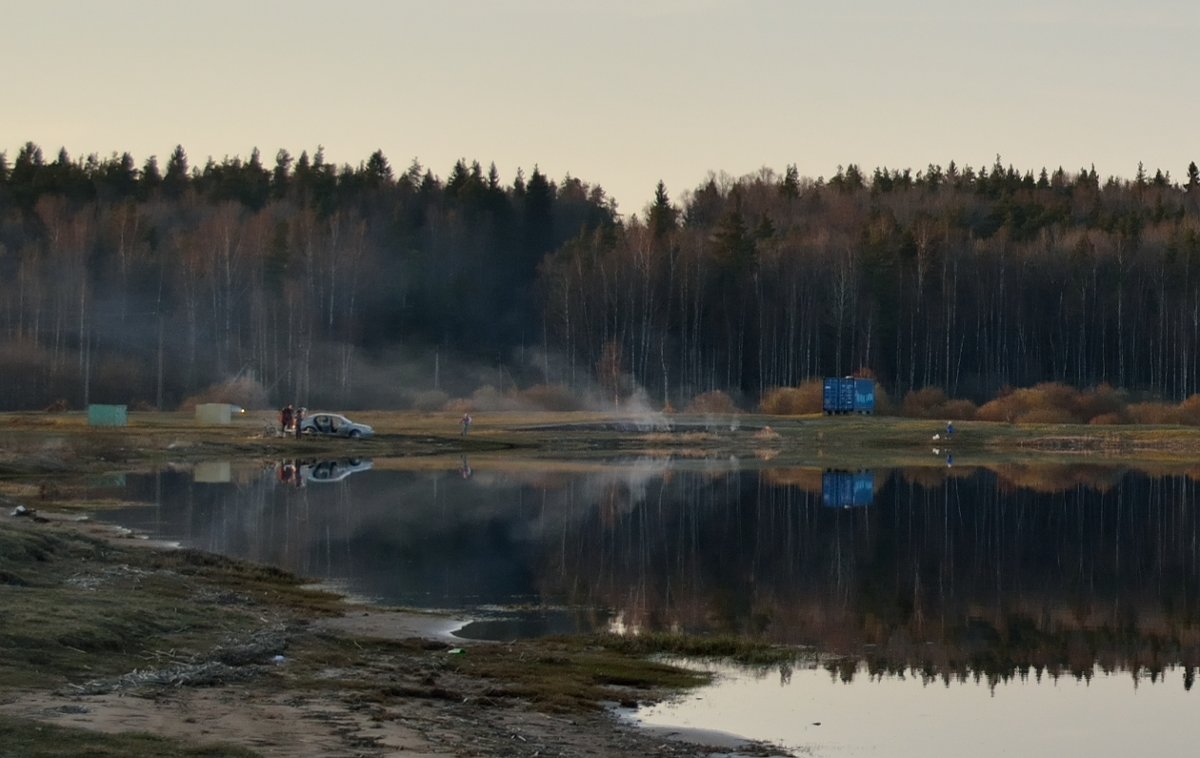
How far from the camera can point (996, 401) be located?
114m

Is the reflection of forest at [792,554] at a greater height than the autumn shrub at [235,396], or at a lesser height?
lesser

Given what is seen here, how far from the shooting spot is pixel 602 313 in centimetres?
13862

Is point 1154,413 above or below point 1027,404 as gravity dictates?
below

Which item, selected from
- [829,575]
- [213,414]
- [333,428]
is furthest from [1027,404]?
[829,575]

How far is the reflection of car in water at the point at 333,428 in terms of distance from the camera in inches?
3460

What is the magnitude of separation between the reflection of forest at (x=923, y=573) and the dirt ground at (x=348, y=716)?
285 inches

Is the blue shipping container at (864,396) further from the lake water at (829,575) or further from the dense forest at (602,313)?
the lake water at (829,575)

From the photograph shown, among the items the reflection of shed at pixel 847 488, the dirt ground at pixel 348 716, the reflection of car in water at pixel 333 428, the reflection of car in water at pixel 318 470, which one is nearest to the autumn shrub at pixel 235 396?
the reflection of car in water at pixel 333 428

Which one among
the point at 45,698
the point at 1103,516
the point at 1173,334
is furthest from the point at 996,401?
the point at 45,698

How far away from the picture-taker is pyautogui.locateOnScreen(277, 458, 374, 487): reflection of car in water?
6438 cm

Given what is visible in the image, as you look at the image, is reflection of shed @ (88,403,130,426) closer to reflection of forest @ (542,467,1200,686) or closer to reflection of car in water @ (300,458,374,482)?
reflection of car in water @ (300,458,374,482)

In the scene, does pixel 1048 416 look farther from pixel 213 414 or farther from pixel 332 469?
pixel 332 469

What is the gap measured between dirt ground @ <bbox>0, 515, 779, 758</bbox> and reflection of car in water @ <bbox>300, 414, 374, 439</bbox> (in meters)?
68.2

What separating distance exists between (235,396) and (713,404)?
115 feet
